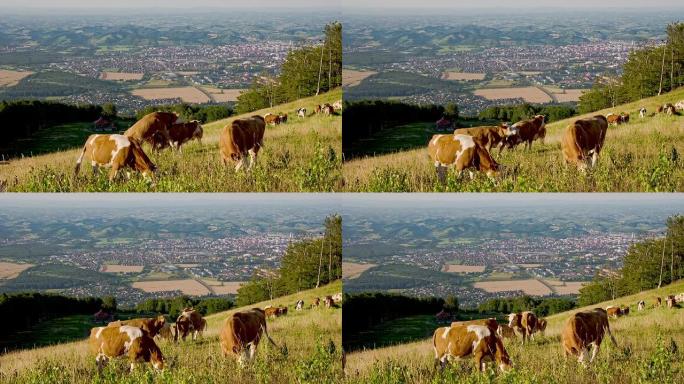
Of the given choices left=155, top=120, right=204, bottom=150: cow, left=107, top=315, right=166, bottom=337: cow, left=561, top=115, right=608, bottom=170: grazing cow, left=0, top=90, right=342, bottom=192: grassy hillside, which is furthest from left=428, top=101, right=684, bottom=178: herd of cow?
left=107, top=315, right=166, bottom=337: cow

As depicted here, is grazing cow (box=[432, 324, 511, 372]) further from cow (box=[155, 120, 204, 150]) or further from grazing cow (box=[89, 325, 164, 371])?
cow (box=[155, 120, 204, 150])

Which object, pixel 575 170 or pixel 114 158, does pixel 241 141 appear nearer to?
pixel 114 158

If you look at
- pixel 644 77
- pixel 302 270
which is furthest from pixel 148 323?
pixel 644 77

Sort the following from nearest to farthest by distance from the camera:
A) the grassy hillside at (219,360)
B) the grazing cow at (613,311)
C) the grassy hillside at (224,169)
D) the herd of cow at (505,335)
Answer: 1. the grassy hillside at (224,169)
2. the grassy hillside at (219,360)
3. the herd of cow at (505,335)
4. the grazing cow at (613,311)

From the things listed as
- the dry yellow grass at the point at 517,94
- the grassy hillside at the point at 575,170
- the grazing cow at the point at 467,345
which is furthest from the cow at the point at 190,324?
the dry yellow grass at the point at 517,94

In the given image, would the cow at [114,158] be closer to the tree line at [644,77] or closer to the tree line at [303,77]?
the tree line at [303,77]

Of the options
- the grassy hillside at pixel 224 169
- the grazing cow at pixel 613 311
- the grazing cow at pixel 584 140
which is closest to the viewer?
the grassy hillside at pixel 224 169

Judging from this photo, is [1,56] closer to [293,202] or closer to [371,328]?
[293,202]
